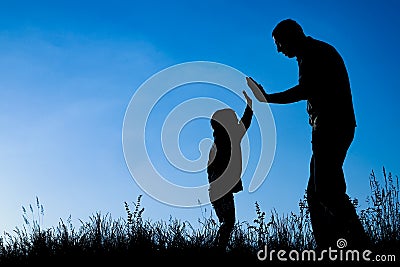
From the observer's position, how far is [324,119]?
489 cm

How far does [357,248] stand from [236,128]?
2.28m

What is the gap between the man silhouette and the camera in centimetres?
477

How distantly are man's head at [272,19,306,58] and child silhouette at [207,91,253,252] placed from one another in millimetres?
1328

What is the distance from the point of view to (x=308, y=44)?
5.12m

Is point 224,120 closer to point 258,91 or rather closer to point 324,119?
point 258,91

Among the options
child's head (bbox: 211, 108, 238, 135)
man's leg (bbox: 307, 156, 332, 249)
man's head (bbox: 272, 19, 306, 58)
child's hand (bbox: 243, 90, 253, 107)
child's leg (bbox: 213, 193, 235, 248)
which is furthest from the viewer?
child's head (bbox: 211, 108, 238, 135)

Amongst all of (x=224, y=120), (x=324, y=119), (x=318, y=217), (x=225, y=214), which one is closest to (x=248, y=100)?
(x=224, y=120)

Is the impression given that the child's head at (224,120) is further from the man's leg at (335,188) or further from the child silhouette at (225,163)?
the man's leg at (335,188)

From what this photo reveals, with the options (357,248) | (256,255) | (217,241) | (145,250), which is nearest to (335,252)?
(357,248)

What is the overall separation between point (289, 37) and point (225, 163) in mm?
1991

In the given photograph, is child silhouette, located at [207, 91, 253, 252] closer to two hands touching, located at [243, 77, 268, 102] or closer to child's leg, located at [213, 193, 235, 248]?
child's leg, located at [213, 193, 235, 248]

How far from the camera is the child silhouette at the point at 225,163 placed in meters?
6.39

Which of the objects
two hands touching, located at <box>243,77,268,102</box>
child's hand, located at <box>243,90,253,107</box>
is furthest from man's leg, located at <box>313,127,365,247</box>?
child's hand, located at <box>243,90,253,107</box>

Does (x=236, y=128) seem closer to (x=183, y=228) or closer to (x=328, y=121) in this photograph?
(x=183, y=228)
